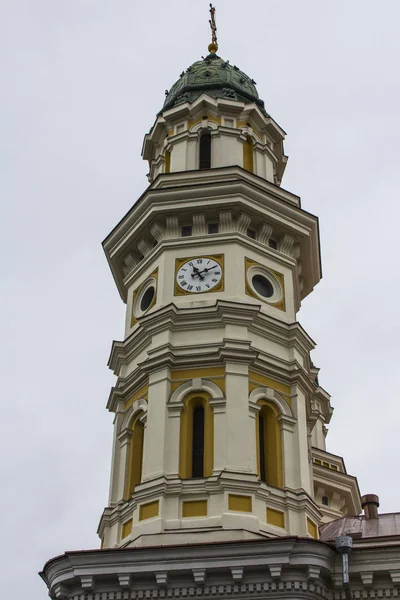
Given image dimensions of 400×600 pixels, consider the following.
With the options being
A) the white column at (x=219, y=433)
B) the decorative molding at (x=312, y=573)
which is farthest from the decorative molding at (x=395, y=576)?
the white column at (x=219, y=433)

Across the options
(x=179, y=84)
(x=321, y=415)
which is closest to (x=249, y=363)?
(x=179, y=84)

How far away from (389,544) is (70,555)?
7533 mm

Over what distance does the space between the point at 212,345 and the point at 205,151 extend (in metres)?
9.07

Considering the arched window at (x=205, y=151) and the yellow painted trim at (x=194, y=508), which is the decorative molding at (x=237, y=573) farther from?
the arched window at (x=205, y=151)

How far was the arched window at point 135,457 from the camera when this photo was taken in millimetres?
27312

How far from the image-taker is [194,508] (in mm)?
25406

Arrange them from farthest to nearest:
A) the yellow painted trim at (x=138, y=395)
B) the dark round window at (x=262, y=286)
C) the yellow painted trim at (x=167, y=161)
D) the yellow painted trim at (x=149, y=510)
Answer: the yellow painted trim at (x=167, y=161)
the dark round window at (x=262, y=286)
the yellow painted trim at (x=138, y=395)
the yellow painted trim at (x=149, y=510)

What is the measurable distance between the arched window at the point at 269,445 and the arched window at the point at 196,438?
136 centimetres

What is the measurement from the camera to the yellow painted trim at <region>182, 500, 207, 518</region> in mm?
25266

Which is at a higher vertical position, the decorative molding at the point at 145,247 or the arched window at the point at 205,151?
the arched window at the point at 205,151

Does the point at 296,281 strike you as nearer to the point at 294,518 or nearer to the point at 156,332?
the point at 156,332

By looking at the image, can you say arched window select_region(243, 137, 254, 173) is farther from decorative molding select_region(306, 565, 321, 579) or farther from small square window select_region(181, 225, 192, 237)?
decorative molding select_region(306, 565, 321, 579)

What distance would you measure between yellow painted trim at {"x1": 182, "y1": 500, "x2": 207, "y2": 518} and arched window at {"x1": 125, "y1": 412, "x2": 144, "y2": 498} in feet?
6.99

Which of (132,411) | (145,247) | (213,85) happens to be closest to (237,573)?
(132,411)
